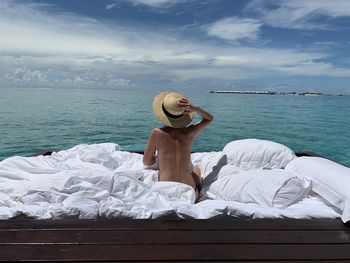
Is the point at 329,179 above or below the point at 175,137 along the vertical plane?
below

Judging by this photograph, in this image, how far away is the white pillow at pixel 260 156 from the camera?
12.9ft

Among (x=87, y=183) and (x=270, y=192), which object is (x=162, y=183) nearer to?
(x=87, y=183)

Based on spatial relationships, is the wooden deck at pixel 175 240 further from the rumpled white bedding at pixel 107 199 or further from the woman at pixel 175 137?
the woman at pixel 175 137

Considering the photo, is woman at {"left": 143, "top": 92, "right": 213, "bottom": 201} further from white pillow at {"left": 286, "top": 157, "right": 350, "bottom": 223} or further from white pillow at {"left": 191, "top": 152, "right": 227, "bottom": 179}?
white pillow at {"left": 286, "top": 157, "right": 350, "bottom": 223}

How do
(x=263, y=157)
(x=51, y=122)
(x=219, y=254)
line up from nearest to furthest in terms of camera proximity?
1. (x=219, y=254)
2. (x=263, y=157)
3. (x=51, y=122)

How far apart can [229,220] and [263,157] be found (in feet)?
5.51

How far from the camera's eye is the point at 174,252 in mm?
1959

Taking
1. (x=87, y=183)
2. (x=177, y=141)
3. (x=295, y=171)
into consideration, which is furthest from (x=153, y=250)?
(x=295, y=171)

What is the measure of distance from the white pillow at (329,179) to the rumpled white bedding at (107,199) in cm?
9

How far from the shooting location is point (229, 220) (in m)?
2.44

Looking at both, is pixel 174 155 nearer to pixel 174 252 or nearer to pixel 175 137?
pixel 175 137

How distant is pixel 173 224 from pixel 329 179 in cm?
143

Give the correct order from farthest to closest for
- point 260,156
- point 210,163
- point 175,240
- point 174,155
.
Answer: point 260,156 → point 210,163 → point 174,155 → point 175,240

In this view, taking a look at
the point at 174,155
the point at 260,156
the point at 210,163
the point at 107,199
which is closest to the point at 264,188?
the point at 174,155
